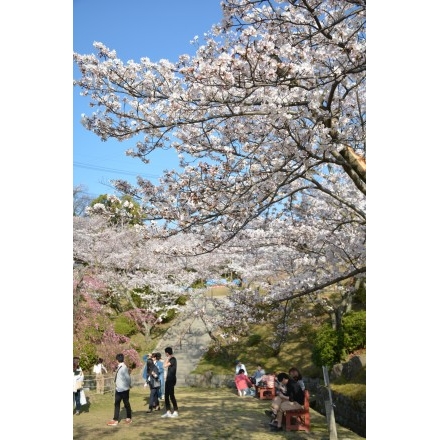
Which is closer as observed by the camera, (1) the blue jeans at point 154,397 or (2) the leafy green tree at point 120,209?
(2) the leafy green tree at point 120,209

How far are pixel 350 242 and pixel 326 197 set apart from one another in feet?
2.20

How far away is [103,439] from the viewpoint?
3.14 m

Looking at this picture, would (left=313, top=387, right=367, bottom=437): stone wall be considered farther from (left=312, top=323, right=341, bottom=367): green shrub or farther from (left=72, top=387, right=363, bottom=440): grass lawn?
(left=312, top=323, right=341, bottom=367): green shrub

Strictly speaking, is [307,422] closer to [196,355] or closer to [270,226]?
[270,226]

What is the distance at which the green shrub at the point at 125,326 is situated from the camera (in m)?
6.70

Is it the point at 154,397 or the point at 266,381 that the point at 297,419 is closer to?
the point at 154,397

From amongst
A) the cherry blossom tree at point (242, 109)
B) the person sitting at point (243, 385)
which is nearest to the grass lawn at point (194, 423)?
the person sitting at point (243, 385)

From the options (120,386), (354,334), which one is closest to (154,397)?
(120,386)

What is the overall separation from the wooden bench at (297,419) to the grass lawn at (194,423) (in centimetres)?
5

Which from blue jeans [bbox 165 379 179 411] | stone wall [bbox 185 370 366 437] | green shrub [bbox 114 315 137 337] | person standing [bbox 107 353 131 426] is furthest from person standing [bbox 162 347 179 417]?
green shrub [bbox 114 315 137 337]

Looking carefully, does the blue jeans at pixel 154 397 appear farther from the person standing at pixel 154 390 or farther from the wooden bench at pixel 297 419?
the wooden bench at pixel 297 419

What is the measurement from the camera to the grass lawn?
127 inches
